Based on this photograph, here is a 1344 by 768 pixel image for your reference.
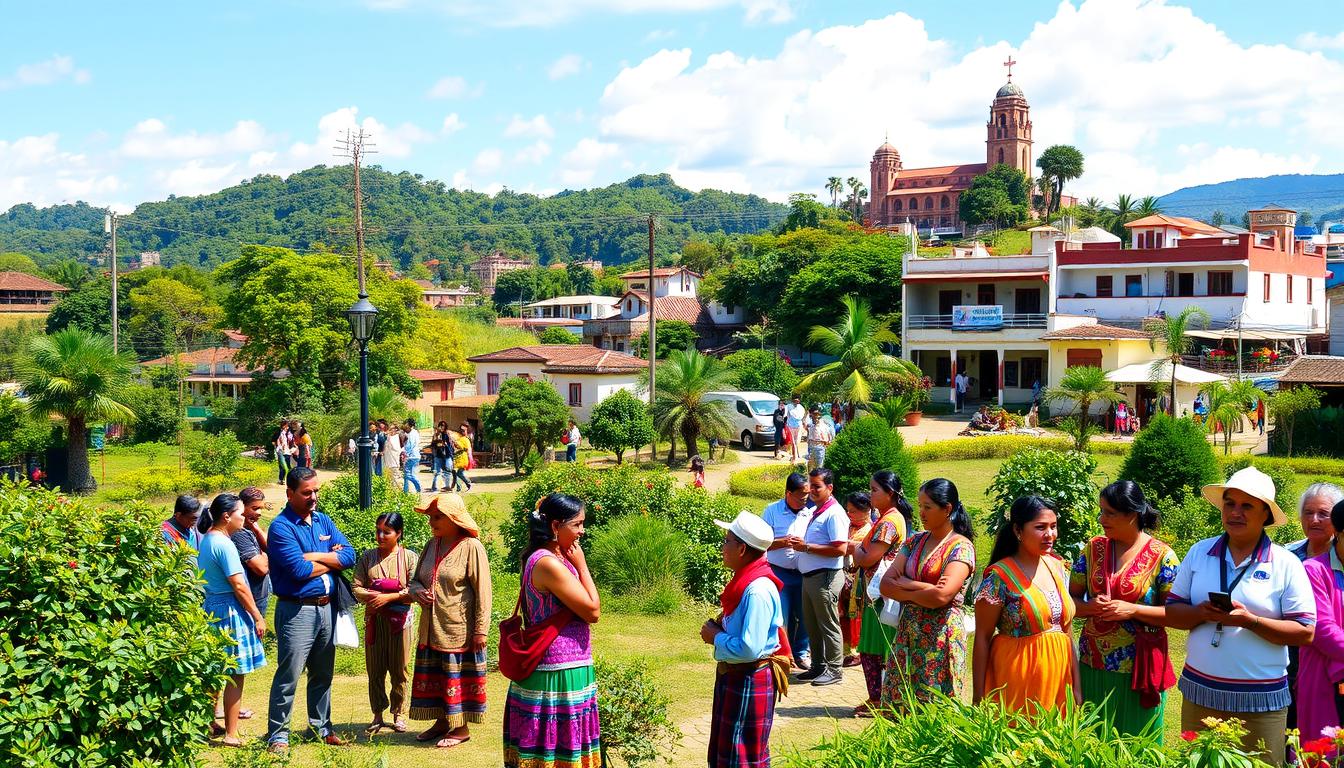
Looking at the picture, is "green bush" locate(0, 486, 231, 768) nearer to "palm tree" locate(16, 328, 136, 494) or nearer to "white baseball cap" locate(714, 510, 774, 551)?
"white baseball cap" locate(714, 510, 774, 551)

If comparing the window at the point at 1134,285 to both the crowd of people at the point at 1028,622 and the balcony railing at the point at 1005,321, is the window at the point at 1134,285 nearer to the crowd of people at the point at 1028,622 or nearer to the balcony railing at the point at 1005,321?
the balcony railing at the point at 1005,321

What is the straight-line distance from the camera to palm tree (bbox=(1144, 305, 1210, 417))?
26516 millimetres

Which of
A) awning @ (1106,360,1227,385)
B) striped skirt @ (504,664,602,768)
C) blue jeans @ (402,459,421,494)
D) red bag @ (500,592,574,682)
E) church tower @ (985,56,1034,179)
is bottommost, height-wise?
blue jeans @ (402,459,421,494)

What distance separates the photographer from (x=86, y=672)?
4.21 meters

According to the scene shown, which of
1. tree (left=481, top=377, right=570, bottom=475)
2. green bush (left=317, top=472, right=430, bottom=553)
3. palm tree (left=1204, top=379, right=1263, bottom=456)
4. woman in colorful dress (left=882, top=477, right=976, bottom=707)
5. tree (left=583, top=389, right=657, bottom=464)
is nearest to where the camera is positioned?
woman in colorful dress (left=882, top=477, right=976, bottom=707)

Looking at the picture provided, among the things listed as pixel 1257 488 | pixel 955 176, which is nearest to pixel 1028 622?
pixel 1257 488

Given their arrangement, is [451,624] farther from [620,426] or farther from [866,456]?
[620,426]

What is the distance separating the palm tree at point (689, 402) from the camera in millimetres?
24875

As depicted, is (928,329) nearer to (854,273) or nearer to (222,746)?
(854,273)

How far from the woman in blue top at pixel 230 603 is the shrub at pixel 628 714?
7.36 feet

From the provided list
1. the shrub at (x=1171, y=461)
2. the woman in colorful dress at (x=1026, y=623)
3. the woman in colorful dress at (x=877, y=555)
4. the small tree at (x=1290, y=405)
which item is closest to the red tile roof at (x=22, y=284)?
Answer: the small tree at (x=1290, y=405)

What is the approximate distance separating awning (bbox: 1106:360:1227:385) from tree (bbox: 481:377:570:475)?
48.4ft

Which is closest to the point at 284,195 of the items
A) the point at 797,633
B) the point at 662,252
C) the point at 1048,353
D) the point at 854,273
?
the point at 662,252

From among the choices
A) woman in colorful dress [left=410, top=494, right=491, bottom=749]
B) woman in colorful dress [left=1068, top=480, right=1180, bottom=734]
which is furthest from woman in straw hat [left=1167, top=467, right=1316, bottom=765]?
Answer: woman in colorful dress [left=410, top=494, right=491, bottom=749]
